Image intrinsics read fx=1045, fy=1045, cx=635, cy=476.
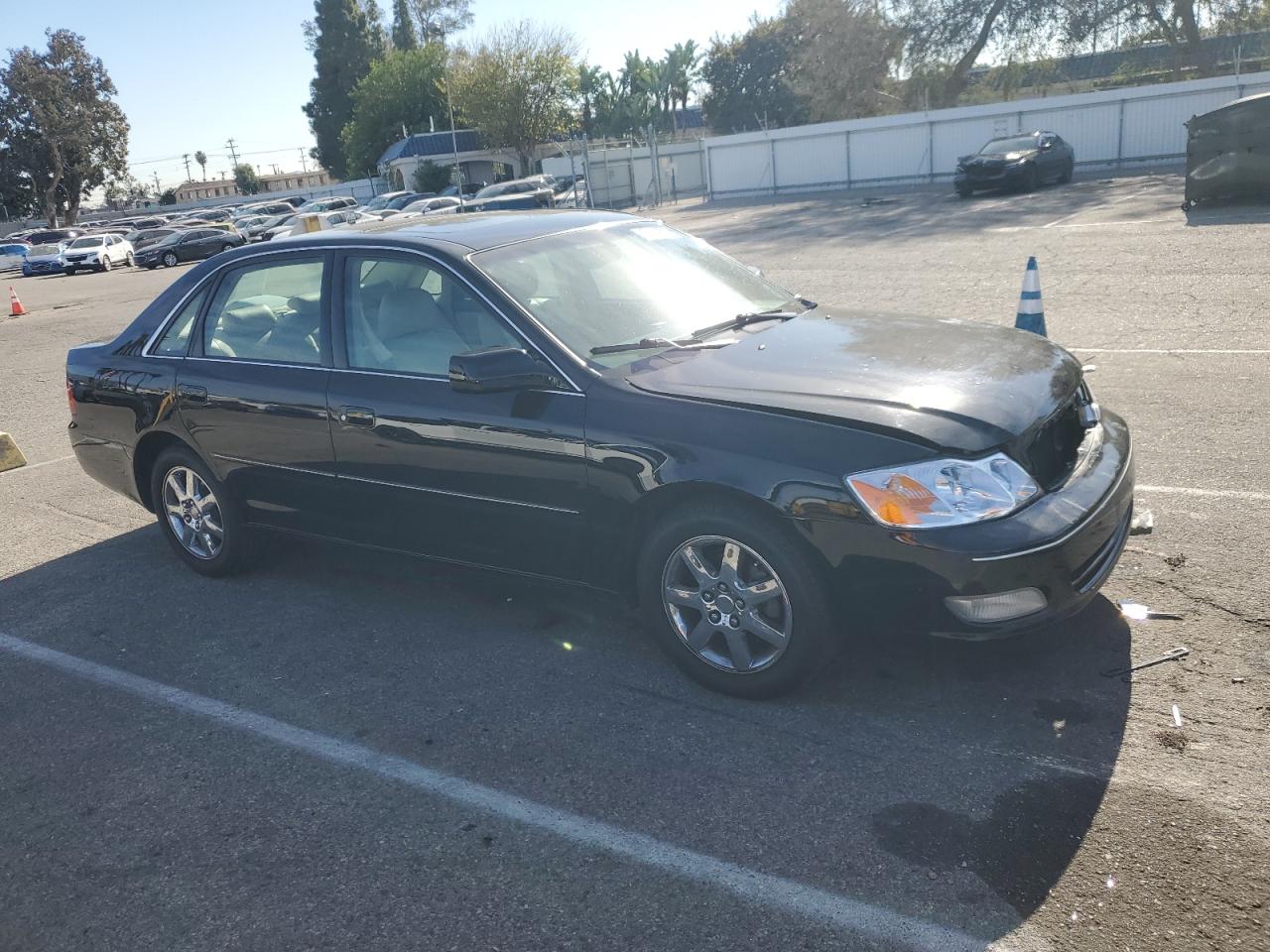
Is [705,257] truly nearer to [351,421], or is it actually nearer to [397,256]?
[397,256]

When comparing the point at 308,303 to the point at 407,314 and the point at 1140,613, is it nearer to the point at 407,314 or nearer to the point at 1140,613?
the point at 407,314

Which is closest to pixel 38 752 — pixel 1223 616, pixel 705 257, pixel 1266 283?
A: pixel 705 257

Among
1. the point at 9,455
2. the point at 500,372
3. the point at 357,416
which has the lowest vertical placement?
the point at 9,455

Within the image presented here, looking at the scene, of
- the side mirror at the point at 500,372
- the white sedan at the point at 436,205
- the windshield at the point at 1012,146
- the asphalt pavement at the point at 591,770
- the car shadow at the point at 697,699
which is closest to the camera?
the asphalt pavement at the point at 591,770

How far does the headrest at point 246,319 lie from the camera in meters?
4.99

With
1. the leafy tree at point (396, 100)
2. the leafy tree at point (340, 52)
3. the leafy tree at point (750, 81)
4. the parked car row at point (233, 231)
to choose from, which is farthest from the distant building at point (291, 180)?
the parked car row at point (233, 231)

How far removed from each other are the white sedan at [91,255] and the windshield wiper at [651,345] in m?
40.3

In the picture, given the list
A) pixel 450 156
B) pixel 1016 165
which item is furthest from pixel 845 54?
pixel 450 156

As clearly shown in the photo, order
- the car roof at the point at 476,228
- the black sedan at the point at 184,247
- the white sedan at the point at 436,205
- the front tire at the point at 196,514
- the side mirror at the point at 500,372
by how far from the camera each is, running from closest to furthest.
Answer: the side mirror at the point at 500,372
the car roof at the point at 476,228
the front tire at the point at 196,514
the black sedan at the point at 184,247
the white sedan at the point at 436,205

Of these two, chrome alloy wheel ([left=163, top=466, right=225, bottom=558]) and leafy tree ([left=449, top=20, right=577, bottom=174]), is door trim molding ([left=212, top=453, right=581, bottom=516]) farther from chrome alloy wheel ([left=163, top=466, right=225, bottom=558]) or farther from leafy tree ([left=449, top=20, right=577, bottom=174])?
leafy tree ([left=449, top=20, right=577, bottom=174])

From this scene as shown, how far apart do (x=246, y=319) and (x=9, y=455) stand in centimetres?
434

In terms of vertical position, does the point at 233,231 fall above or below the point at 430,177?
below

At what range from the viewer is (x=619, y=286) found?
4.50 m

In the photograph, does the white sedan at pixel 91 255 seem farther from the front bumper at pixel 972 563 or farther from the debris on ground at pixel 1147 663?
the debris on ground at pixel 1147 663
